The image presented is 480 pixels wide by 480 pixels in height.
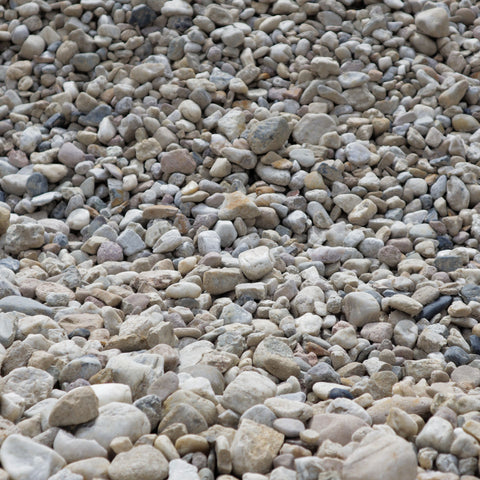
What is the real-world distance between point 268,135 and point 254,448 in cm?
192

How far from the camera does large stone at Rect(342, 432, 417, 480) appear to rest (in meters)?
1.37

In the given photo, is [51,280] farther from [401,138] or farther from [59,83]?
[401,138]

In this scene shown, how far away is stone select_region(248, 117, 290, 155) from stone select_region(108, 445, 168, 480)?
6.41 ft

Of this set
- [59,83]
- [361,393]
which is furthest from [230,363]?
[59,83]

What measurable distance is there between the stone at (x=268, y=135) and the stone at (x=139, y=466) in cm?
195

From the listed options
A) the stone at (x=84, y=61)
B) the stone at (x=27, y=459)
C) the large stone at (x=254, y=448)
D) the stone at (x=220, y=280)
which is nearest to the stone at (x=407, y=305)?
the stone at (x=220, y=280)

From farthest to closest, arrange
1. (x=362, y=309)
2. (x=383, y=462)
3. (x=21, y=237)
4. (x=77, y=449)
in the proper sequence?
(x=21, y=237) → (x=362, y=309) → (x=77, y=449) → (x=383, y=462)

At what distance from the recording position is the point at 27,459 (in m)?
1.46

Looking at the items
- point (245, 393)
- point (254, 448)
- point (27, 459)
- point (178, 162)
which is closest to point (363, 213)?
point (178, 162)

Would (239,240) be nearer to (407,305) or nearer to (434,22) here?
(407,305)

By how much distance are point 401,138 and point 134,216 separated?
1.45 meters

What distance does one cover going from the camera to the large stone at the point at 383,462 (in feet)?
4.48

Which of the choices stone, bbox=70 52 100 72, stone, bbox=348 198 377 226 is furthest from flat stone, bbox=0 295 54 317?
stone, bbox=70 52 100 72

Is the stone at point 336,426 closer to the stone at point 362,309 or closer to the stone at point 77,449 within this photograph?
the stone at point 77,449
